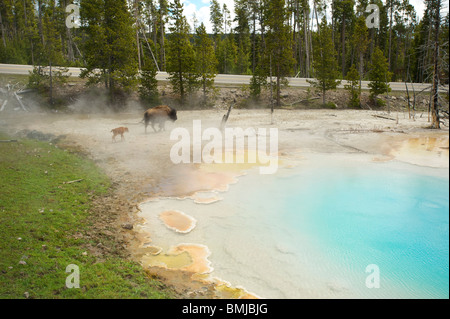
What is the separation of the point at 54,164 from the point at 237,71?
39.7m

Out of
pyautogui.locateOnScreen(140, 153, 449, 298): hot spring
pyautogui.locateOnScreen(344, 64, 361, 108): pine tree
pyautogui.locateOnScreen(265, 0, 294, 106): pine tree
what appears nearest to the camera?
pyautogui.locateOnScreen(140, 153, 449, 298): hot spring

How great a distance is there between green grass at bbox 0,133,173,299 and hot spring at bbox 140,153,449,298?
1.24m

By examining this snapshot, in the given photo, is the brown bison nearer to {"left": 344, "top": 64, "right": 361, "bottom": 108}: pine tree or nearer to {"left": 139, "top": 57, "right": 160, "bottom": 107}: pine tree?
{"left": 139, "top": 57, "right": 160, "bottom": 107}: pine tree

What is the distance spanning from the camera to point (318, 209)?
1162cm

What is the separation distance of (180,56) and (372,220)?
22994 millimetres

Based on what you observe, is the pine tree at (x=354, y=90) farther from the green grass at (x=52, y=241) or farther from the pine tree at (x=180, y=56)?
the green grass at (x=52, y=241)

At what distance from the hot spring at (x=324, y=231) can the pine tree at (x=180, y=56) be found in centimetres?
1813

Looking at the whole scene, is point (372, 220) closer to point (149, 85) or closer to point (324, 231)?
point (324, 231)

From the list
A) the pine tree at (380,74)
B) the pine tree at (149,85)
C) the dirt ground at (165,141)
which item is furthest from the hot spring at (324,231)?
the pine tree at (380,74)

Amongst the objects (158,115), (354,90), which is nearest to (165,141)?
(158,115)

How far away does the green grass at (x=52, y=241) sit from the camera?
20.7 ft

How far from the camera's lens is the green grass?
631cm

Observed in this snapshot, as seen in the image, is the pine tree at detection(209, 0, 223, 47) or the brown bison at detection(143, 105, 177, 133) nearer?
the brown bison at detection(143, 105, 177, 133)

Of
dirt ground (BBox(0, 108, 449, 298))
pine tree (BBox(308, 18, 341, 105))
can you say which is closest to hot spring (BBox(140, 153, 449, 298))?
dirt ground (BBox(0, 108, 449, 298))
